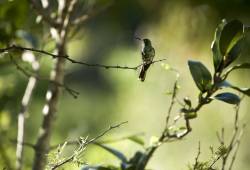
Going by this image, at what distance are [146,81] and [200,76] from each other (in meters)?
2.42

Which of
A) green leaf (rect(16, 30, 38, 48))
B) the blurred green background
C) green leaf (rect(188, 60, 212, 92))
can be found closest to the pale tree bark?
green leaf (rect(16, 30, 38, 48))

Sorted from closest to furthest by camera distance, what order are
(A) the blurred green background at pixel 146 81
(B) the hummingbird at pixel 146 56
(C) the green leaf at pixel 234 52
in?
(B) the hummingbird at pixel 146 56 → (C) the green leaf at pixel 234 52 → (A) the blurred green background at pixel 146 81

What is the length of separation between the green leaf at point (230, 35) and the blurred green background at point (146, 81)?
0.99m

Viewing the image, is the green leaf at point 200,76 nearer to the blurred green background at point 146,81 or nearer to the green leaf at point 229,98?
the green leaf at point 229,98

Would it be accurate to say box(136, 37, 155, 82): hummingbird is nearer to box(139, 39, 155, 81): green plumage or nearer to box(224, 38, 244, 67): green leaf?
box(139, 39, 155, 81): green plumage

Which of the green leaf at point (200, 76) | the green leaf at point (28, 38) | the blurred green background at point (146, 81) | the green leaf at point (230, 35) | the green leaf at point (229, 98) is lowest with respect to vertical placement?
the green leaf at point (229, 98)

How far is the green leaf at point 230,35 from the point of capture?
0.78 metres

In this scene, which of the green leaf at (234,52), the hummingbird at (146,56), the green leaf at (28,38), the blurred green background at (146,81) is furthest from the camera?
the blurred green background at (146,81)

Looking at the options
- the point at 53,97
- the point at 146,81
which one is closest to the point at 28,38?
the point at 53,97

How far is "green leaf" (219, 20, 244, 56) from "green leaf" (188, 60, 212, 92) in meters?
0.04

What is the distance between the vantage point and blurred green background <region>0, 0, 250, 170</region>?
8.38ft

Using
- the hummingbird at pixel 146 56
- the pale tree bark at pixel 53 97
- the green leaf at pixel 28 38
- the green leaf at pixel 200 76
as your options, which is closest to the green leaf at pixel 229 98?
the green leaf at pixel 200 76

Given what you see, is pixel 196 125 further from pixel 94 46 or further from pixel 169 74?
pixel 94 46

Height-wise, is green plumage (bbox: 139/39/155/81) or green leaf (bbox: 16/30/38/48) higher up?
green leaf (bbox: 16/30/38/48)
